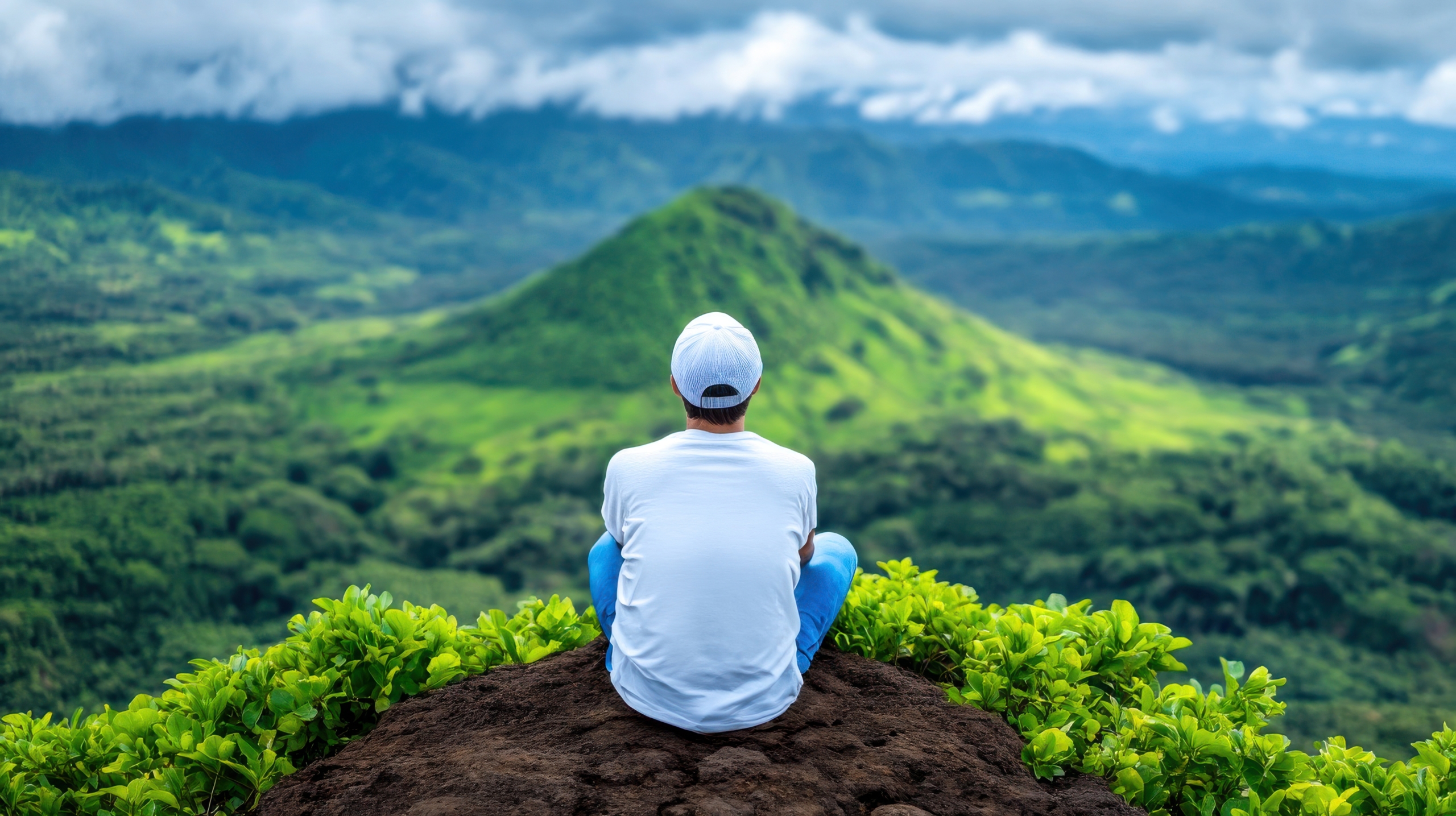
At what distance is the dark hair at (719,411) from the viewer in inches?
210

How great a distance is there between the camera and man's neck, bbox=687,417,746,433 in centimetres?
546

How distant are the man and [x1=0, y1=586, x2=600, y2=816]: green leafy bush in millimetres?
1690

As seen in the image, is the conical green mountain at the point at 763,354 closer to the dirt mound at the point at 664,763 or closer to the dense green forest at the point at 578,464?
the dense green forest at the point at 578,464

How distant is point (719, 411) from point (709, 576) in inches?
38.6

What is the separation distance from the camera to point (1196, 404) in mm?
182375

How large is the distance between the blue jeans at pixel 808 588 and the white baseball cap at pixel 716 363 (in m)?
1.18

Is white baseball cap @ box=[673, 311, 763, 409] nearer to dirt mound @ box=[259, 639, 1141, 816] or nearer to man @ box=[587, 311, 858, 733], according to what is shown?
man @ box=[587, 311, 858, 733]

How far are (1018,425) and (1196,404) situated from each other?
63.2m

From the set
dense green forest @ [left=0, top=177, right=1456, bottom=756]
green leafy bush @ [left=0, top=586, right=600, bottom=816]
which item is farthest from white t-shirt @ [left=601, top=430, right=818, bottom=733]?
dense green forest @ [left=0, top=177, right=1456, bottom=756]

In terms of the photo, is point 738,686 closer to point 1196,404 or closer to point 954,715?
point 954,715

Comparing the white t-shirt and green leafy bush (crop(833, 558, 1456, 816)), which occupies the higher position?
the white t-shirt

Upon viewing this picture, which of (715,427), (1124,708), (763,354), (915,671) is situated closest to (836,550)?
(915,671)

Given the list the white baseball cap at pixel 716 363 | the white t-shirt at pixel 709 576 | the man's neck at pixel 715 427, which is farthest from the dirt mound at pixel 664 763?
the white baseball cap at pixel 716 363

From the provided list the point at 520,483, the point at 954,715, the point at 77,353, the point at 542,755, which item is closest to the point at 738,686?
the point at 542,755
